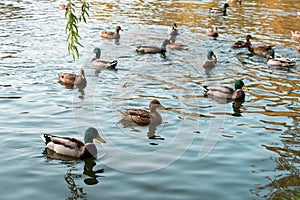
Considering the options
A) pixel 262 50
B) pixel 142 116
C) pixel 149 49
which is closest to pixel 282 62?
pixel 262 50

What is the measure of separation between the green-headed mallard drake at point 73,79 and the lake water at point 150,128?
1.18 ft

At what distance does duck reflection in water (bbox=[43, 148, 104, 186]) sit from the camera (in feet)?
37.4

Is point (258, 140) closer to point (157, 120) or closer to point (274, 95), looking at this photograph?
point (157, 120)

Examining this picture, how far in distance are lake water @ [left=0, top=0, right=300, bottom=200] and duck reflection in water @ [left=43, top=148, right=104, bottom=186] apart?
0.09 ft

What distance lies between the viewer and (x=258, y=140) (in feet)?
46.6

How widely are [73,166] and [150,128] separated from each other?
146 inches

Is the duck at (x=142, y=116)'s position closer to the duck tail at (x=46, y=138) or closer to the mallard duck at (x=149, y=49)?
the duck tail at (x=46, y=138)

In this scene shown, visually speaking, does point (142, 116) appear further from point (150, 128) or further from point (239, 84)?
point (239, 84)

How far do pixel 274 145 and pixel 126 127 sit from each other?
4.69 meters

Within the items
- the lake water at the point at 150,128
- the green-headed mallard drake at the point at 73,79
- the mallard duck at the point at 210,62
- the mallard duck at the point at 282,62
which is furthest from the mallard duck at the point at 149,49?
the green-headed mallard drake at the point at 73,79

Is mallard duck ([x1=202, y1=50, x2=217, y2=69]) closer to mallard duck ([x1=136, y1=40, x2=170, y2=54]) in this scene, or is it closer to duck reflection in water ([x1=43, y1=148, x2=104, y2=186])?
mallard duck ([x1=136, y1=40, x2=170, y2=54])

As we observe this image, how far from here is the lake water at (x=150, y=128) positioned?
444 inches

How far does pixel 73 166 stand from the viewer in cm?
1234

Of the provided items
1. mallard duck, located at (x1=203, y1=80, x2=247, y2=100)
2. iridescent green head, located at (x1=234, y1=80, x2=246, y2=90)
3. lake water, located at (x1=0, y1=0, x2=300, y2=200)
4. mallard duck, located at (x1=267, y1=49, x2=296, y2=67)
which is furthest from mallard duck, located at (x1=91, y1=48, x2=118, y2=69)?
mallard duck, located at (x1=267, y1=49, x2=296, y2=67)
